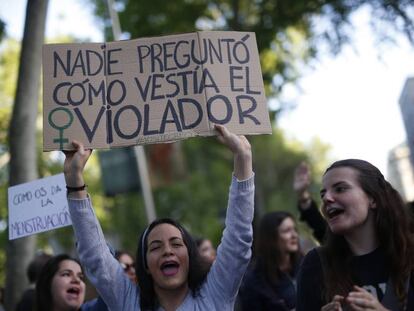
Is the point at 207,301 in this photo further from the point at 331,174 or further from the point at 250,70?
the point at 250,70

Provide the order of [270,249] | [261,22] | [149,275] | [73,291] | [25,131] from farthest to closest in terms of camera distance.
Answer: [261,22], [25,131], [270,249], [73,291], [149,275]

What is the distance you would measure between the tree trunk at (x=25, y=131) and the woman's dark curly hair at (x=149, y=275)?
3236 millimetres

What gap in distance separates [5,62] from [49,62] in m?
17.3

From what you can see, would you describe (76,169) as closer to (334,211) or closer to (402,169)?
(334,211)

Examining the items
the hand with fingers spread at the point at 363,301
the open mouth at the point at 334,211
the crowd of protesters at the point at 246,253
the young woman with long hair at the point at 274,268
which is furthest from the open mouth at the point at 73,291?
the hand with fingers spread at the point at 363,301

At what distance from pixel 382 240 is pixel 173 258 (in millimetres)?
1031

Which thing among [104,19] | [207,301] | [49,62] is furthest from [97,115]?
[104,19]

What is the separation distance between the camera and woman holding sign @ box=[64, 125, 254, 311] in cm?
323

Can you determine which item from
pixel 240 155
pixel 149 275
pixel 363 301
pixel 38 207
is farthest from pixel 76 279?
pixel 363 301

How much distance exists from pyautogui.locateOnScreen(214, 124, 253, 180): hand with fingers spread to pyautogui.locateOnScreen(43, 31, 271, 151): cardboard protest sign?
185mm

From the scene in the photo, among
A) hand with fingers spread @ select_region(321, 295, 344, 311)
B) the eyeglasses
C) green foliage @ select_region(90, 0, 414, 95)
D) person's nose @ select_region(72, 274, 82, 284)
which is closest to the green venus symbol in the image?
person's nose @ select_region(72, 274, 82, 284)

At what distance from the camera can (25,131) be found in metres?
6.54

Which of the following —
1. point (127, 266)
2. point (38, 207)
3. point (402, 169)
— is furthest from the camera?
point (402, 169)

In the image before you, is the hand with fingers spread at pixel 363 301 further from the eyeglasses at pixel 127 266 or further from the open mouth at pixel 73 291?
the eyeglasses at pixel 127 266
